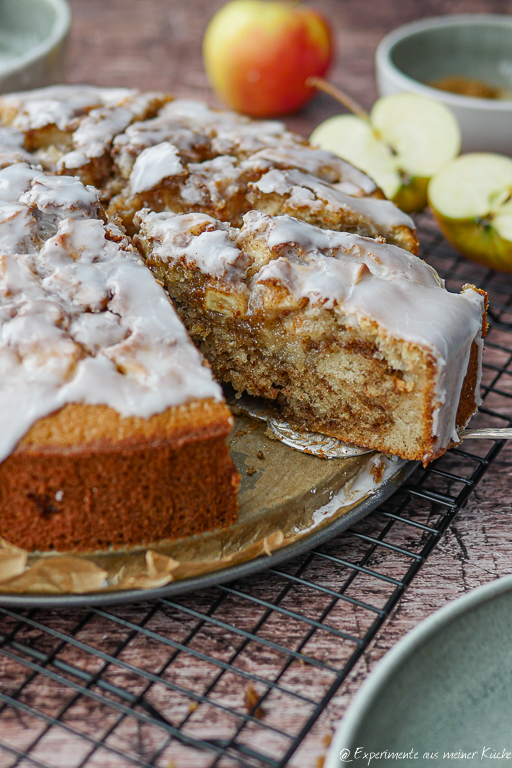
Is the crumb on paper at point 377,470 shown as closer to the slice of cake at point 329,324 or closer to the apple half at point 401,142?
the slice of cake at point 329,324

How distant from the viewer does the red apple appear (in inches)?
140

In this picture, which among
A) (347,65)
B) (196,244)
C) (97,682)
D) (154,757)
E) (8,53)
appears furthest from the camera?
(347,65)

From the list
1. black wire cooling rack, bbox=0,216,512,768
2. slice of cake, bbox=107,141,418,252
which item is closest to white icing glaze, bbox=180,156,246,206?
slice of cake, bbox=107,141,418,252

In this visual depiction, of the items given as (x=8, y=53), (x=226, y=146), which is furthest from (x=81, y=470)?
(x=8, y=53)

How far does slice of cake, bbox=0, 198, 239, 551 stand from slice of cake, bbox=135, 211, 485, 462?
0.78 ft

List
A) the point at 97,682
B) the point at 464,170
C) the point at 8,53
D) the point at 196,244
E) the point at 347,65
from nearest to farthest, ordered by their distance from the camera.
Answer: the point at 97,682 < the point at 196,244 < the point at 464,170 < the point at 8,53 < the point at 347,65

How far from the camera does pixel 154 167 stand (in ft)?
7.29

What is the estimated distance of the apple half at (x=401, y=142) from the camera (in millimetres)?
2934

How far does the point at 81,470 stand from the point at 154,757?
0.56 meters

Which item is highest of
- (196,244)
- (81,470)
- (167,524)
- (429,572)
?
(196,244)

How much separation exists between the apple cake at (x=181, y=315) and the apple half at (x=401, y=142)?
1.89 feet

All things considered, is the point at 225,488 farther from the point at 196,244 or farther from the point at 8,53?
the point at 8,53

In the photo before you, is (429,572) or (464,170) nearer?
(429,572)

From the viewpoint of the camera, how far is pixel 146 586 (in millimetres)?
1627
